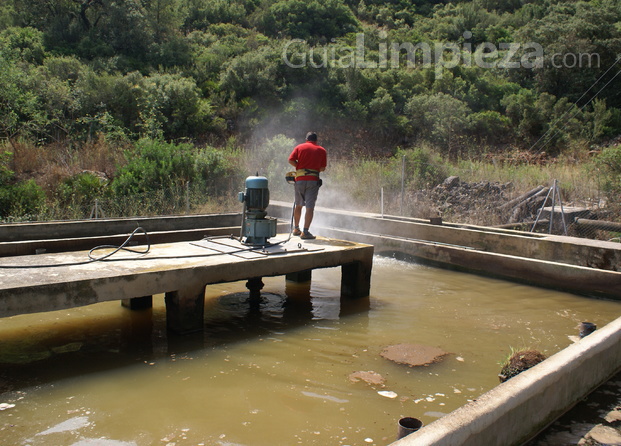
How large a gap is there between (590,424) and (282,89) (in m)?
25.6

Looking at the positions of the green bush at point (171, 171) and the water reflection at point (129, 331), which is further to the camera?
the green bush at point (171, 171)

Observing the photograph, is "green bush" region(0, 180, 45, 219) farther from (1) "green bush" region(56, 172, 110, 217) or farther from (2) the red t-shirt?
(2) the red t-shirt

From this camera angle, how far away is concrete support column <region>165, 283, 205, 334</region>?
594cm

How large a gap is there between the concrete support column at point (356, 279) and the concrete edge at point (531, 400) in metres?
3.40

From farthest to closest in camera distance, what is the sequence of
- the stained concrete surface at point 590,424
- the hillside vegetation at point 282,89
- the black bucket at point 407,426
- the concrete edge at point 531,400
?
the hillside vegetation at point 282,89 < the stained concrete surface at point 590,424 < the black bucket at point 407,426 < the concrete edge at point 531,400

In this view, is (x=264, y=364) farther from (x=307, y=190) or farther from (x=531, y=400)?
(x=307, y=190)

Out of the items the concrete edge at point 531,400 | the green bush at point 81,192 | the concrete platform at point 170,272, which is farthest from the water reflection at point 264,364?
the green bush at point 81,192

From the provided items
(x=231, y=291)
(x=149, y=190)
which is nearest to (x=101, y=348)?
(x=231, y=291)

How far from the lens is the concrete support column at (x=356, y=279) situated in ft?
25.2

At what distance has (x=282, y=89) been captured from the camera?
27.8 m

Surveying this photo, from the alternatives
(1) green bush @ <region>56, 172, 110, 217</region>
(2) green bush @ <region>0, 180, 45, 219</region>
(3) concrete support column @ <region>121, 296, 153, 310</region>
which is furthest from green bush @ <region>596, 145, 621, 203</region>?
(2) green bush @ <region>0, 180, 45, 219</region>

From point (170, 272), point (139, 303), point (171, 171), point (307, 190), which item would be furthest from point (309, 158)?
point (171, 171)

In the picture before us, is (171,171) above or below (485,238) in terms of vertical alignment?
above

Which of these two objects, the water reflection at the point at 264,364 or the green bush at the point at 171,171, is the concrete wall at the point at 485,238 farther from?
the green bush at the point at 171,171
